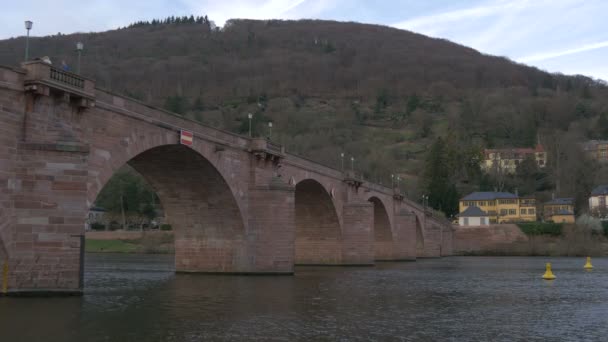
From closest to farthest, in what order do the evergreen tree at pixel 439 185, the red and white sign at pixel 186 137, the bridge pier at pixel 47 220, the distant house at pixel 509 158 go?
the bridge pier at pixel 47 220
the red and white sign at pixel 186 137
the evergreen tree at pixel 439 185
the distant house at pixel 509 158

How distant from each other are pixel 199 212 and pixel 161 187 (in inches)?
103

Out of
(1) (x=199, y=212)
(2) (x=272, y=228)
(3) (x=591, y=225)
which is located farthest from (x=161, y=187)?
(3) (x=591, y=225)

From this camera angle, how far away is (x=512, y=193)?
132125 millimetres

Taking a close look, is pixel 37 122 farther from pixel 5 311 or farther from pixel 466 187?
pixel 466 187

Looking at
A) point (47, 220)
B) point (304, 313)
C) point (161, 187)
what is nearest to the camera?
point (304, 313)

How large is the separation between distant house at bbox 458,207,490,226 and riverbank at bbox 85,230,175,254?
49727mm

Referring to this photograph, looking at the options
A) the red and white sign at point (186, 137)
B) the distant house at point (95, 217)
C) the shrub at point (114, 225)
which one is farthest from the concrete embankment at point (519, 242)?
the red and white sign at point (186, 137)

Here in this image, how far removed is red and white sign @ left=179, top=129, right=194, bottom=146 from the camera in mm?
31953

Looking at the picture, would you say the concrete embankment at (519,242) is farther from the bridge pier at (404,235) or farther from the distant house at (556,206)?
the bridge pier at (404,235)

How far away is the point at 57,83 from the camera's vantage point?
23.8 meters

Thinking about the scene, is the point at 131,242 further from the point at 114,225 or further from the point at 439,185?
the point at 439,185

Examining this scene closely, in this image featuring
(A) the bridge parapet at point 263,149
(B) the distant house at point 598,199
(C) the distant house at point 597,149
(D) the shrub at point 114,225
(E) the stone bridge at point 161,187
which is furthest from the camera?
(C) the distant house at point 597,149

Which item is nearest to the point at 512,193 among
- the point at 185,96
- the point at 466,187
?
the point at 466,187

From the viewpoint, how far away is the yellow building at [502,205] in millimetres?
122188
